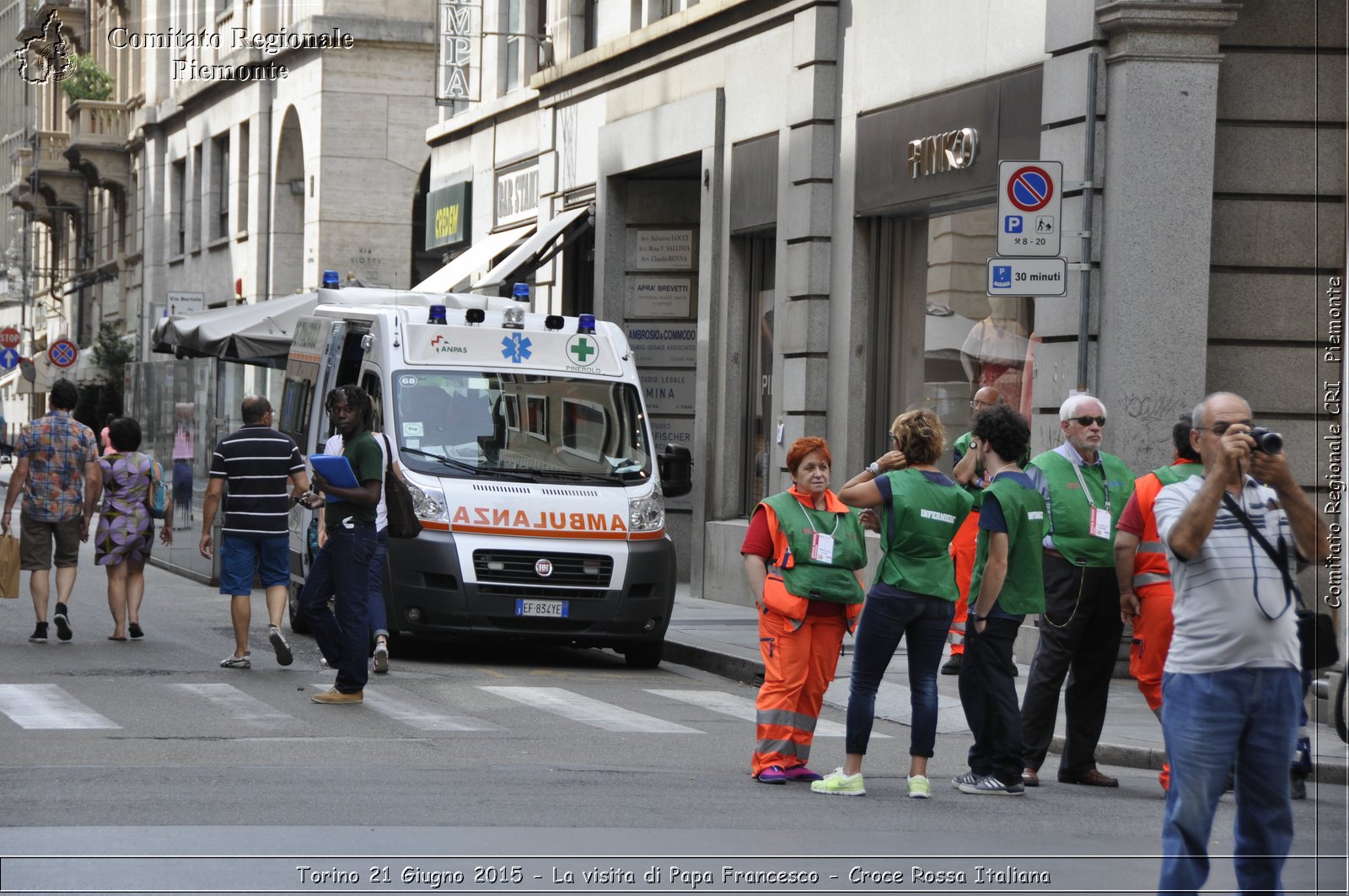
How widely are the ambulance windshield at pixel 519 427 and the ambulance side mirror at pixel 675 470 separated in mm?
130

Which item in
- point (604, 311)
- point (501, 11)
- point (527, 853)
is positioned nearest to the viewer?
point (527, 853)

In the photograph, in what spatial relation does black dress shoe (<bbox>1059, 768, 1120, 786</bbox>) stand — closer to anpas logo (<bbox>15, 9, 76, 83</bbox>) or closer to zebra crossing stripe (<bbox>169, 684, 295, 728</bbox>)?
zebra crossing stripe (<bbox>169, 684, 295, 728</bbox>)

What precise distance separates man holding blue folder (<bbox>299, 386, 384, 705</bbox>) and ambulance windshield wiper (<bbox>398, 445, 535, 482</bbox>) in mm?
2298

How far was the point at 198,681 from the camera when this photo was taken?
12047 millimetres

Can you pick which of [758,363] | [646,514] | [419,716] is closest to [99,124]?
[758,363]

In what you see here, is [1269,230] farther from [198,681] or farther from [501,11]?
[501,11]

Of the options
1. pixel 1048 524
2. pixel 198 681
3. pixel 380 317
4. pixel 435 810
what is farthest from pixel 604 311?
pixel 435 810

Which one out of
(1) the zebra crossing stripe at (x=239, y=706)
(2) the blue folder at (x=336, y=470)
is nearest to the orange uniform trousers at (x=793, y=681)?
(1) the zebra crossing stripe at (x=239, y=706)

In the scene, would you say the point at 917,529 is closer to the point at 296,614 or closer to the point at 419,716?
the point at 419,716

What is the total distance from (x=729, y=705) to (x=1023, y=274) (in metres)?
3.24

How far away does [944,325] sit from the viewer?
16.2 metres

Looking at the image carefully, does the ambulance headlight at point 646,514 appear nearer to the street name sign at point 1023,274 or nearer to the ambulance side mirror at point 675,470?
the ambulance side mirror at point 675,470

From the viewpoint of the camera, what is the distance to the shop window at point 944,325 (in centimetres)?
1501

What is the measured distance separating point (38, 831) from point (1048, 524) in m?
4.78
